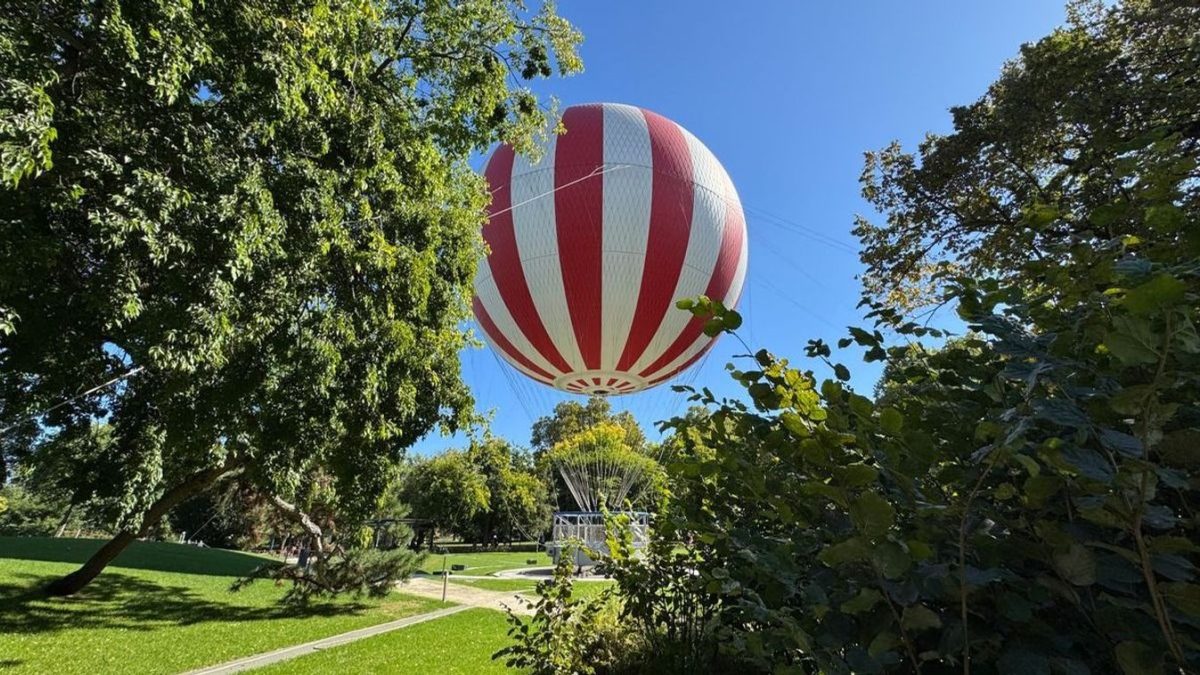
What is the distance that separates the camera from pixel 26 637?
901 centimetres

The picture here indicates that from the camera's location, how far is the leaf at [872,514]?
101 cm

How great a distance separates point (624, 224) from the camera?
1269 centimetres

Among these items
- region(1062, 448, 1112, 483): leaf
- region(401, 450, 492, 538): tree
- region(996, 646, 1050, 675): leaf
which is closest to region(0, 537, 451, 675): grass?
region(996, 646, 1050, 675): leaf

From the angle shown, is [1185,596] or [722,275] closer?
[1185,596]

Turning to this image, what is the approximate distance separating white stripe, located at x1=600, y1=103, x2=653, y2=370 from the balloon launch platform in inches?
183

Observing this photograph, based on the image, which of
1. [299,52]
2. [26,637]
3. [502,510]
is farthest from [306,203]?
[502,510]

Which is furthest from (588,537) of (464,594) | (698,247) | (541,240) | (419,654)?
(419,654)

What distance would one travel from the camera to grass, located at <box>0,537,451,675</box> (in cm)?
830

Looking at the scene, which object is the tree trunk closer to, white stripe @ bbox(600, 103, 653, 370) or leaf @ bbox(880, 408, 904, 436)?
white stripe @ bbox(600, 103, 653, 370)

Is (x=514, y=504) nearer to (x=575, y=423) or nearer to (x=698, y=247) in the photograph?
(x=575, y=423)

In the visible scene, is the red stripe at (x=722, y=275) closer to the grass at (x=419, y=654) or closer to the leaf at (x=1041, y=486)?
the grass at (x=419, y=654)

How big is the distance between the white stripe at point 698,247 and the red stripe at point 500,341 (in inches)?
108

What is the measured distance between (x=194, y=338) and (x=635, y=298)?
9.13 m

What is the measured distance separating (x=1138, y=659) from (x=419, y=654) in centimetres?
998
